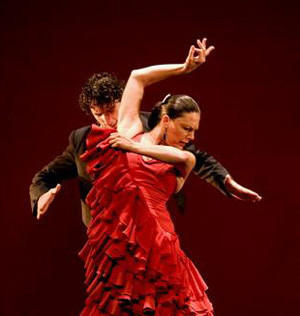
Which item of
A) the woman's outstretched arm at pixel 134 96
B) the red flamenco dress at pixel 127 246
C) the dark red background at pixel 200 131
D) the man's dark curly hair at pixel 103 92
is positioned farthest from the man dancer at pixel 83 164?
the dark red background at pixel 200 131

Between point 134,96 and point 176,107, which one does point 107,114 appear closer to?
point 134,96

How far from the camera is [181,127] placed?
1.84 metres

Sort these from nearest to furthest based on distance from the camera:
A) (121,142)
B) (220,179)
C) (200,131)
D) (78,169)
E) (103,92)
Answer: (121,142) → (220,179) → (103,92) → (78,169) → (200,131)

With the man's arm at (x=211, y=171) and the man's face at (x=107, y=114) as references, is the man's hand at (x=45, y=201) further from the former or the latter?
the man's arm at (x=211, y=171)

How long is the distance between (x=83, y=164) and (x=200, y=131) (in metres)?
0.68

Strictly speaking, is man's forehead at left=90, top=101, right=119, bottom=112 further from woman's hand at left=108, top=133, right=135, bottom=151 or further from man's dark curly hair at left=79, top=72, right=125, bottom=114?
woman's hand at left=108, top=133, right=135, bottom=151

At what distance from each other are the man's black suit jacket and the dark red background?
44 centimetres

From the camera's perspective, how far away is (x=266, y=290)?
278cm

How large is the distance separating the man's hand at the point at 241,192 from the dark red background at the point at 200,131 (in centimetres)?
70

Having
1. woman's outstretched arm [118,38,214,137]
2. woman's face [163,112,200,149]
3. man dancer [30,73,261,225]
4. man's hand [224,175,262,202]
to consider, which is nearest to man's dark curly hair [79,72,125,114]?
man dancer [30,73,261,225]

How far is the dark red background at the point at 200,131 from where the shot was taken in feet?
8.84

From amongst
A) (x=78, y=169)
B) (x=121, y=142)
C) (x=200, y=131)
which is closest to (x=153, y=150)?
(x=121, y=142)

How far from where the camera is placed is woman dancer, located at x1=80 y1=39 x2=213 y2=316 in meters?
1.77

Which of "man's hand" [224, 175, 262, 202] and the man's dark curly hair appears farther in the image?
the man's dark curly hair
